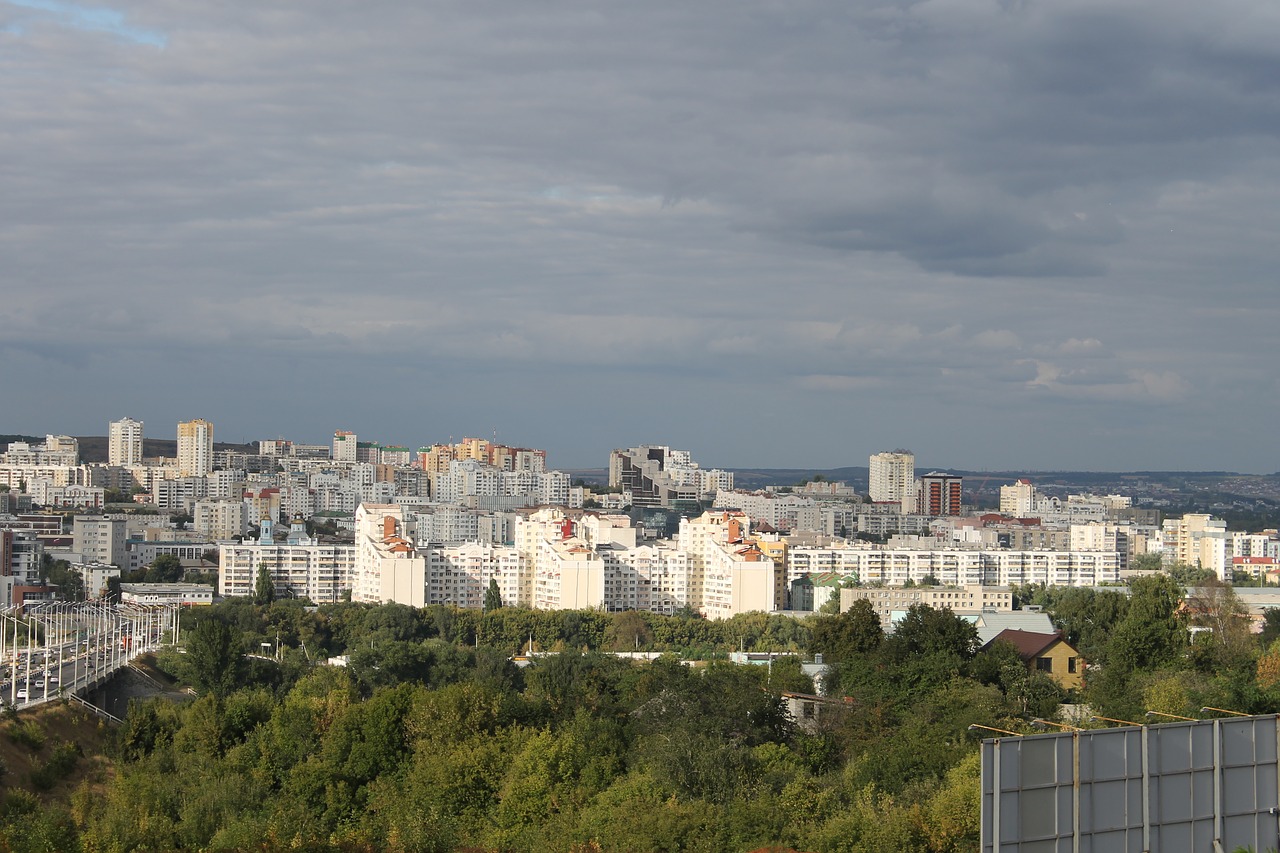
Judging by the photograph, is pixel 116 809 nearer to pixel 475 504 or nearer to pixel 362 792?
pixel 362 792

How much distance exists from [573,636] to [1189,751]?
93.2 ft

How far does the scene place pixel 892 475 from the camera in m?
96.5

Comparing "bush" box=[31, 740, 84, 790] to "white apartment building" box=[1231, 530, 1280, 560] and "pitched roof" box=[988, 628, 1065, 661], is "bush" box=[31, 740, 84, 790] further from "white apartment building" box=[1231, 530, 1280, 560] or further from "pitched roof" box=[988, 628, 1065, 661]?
"white apartment building" box=[1231, 530, 1280, 560]

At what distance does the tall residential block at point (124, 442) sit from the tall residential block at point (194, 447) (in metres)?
6.27

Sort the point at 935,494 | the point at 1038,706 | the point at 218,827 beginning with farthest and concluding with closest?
the point at 935,494 → the point at 1038,706 → the point at 218,827

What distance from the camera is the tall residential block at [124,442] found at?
91.2m

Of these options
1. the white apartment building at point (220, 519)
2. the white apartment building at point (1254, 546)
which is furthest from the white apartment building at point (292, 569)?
the white apartment building at point (1254, 546)

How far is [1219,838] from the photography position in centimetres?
714

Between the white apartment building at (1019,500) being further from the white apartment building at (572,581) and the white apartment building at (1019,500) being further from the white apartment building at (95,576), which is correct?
the white apartment building at (95,576)

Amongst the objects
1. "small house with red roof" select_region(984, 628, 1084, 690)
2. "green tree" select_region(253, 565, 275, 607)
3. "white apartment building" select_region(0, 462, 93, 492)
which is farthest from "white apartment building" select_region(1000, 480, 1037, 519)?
"small house with red roof" select_region(984, 628, 1084, 690)

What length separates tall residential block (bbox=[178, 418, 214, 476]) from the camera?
85438 mm

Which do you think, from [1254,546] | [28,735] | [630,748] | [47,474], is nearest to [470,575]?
[28,735]

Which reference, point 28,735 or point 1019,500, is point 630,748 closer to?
point 28,735

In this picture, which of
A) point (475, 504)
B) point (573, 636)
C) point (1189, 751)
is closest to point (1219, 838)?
point (1189, 751)
